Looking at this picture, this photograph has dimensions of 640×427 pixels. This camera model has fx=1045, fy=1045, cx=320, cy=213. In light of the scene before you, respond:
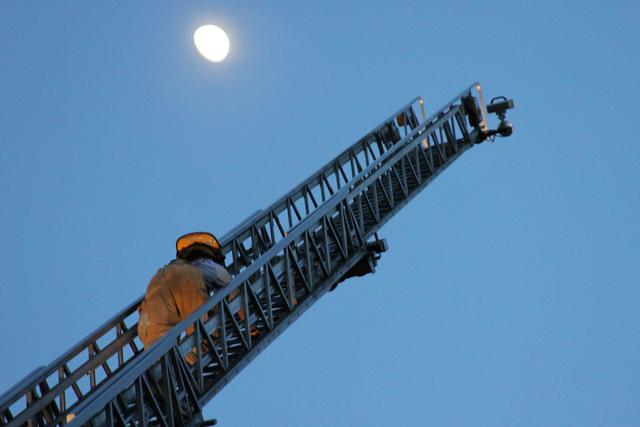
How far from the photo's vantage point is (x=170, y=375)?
27.5 ft

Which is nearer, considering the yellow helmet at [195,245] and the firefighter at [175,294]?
the firefighter at [175,294]

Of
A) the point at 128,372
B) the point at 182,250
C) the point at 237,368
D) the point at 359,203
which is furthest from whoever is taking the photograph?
the point at 359,203

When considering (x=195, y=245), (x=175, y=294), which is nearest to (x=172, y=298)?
(x=175, y=294)

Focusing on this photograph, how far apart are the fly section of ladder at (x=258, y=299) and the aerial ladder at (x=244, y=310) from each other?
0.5 inches

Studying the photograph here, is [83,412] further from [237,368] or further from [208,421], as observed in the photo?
[237,368]

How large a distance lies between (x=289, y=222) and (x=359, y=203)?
160 cm

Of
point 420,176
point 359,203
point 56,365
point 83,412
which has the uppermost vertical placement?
point 420,176

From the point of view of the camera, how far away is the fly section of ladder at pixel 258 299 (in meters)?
8.09

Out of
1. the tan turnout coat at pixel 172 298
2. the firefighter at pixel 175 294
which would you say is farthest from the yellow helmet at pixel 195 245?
the tan turnout coat at pixel 172 298

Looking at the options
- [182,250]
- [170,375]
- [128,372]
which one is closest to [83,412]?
[128,372]

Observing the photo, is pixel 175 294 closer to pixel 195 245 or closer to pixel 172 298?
pixel 172 298

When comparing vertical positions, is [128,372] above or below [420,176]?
below

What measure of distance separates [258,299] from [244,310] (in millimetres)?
286

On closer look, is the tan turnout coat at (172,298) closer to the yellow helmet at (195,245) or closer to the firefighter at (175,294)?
the firefighter at (175,294)
